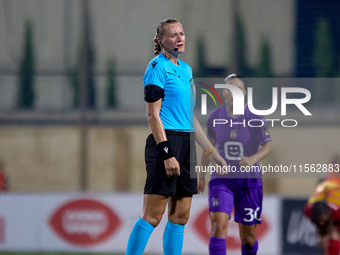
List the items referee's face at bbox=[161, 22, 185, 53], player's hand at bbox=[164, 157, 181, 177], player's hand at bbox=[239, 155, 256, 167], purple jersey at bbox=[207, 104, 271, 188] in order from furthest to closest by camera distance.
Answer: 1. purple jersey at bbox=[207, 104, 271, 188]
2. player's hand at bbox=[239, 155, 256, 167]
3. referee's face at bbox=[161, 22, 185, 53]
4. player's hand at bbox=[164, 157, 181, 177]

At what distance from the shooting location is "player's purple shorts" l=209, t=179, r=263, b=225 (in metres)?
4.07

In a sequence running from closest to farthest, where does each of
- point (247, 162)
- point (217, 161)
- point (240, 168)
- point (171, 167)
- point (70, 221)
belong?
point (171, 167), point (217, 161), point (247, 162), point (240, 168), point (70, 221)

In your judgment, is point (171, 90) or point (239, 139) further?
→ point (239, 139)

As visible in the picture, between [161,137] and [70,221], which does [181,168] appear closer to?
[161,137]

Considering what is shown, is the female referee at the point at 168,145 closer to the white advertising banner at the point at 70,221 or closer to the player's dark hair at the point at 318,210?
the player's dark hair at the point at 318,210

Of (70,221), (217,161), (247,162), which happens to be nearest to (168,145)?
(217,161)

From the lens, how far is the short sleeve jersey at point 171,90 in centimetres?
302

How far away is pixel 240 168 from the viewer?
4102mm

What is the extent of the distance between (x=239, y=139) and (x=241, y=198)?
0.53 m

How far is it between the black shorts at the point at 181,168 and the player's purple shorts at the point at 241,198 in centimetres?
97

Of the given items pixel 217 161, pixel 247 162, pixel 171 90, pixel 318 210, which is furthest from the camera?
pixel 318 210

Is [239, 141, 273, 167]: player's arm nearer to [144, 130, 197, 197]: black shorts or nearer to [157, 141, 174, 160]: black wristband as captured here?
[144, 130, 197, 197]: black shorts

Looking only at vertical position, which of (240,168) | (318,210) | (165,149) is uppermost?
(165,149)

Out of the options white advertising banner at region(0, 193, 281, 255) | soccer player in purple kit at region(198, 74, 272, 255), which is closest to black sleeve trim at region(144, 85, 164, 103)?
soccer player in purple kit at region(198, 74, 272, 255)
